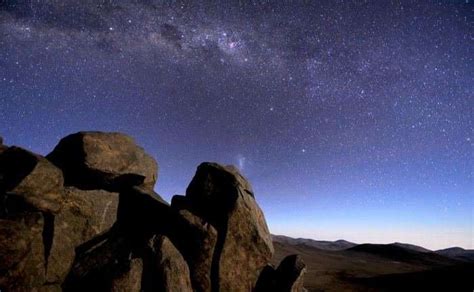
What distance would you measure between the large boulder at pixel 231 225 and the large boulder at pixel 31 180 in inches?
241

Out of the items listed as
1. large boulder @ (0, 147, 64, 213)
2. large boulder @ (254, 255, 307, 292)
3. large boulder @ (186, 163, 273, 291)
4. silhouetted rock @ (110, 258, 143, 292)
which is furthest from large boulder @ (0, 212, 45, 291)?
large boulder @ (254, 255, 307, 292)

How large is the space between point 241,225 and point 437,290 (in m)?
19.8

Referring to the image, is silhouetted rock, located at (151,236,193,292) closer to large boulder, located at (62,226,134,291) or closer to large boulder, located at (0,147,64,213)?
large boulder, located at (62,226,134,291)

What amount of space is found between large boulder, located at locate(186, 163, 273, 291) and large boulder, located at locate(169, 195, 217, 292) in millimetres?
371

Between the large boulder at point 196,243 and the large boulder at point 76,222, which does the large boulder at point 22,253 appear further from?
the large boulder at point 196,243

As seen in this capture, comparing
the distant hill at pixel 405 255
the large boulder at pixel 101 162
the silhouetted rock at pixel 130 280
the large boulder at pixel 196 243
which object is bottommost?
the silhouetted rock at pixel 130 280

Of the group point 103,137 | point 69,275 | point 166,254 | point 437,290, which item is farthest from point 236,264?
point 437,290

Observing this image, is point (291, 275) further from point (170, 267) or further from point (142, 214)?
point (142, 214)

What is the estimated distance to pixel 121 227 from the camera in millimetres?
15836

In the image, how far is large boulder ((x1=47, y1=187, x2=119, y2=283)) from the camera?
42.5 feet

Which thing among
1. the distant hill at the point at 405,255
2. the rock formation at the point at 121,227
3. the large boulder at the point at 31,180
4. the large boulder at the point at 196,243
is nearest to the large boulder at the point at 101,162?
the rock formation at the point at 121,227

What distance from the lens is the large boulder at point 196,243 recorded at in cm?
1425

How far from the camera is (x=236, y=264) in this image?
50.2 ft

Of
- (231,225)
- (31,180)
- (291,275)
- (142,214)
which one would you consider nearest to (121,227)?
(142,214)
